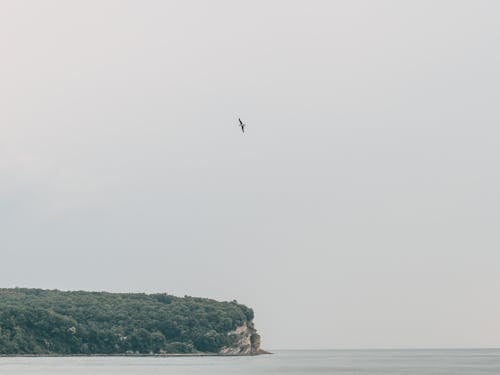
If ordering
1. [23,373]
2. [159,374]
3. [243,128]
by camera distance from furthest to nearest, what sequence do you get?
[159,374] < [23,373] < [243,128]

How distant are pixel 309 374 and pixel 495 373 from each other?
30.7 meters

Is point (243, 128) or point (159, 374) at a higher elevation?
point (243, 128)

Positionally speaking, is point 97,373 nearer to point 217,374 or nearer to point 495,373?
point 217,374

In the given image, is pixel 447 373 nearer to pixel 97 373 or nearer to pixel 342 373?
pixel 342 373

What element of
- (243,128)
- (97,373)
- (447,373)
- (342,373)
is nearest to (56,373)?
(97,373)

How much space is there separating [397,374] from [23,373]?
194ft

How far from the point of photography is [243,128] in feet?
305

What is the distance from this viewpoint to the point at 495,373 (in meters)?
170

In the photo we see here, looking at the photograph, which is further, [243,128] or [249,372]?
[249,372]

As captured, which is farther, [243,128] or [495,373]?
[495,373]

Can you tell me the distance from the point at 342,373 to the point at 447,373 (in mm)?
17375

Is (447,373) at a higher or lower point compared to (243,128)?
lower

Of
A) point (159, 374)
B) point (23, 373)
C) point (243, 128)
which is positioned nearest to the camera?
point (243, 128)

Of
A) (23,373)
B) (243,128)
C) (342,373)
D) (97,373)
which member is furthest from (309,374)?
(243,128)
